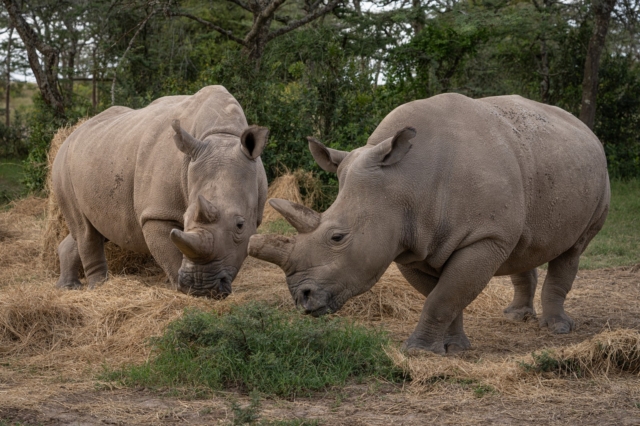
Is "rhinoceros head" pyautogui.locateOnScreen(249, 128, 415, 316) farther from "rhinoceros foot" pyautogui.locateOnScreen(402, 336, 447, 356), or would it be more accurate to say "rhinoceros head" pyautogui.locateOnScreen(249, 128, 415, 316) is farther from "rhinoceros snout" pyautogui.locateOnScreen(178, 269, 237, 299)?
"rhinoceros snout" pyautogui.locateOnScreen(178, 269, 237, 299)

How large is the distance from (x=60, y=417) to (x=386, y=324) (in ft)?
10.6

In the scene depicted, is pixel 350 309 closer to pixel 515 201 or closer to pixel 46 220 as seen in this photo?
pixel 515 201

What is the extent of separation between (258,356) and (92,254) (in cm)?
409

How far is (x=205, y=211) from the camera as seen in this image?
6.63 m

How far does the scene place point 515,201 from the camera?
6.11 metres

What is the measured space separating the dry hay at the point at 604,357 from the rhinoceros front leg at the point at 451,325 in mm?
1005

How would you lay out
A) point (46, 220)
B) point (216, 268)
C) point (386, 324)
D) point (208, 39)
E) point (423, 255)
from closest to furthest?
point (423, 255) < point (216, 268) < point (386, 324) < point (46, 220) < point (208, 39)

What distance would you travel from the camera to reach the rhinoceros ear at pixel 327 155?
6.25m

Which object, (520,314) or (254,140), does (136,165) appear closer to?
(254,140)

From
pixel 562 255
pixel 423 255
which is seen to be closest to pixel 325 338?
pixel 423 255

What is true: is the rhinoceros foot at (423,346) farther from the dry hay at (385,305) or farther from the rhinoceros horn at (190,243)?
the rhinoceros horn at (190,243)

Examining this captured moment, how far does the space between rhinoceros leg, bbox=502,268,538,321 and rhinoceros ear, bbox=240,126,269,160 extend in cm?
249

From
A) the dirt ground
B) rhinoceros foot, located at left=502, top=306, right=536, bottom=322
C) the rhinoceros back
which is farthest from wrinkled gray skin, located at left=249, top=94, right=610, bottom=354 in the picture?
the rhinoceros back

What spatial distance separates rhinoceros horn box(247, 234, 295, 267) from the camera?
5.61m
